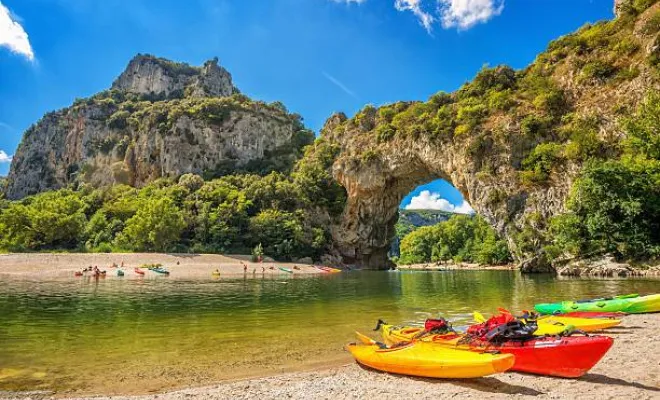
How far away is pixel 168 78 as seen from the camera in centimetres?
12531

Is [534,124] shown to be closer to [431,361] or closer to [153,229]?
[431,361]

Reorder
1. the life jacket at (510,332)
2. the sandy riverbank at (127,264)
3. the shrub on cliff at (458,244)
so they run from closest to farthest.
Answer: the life jacket at (510,332) → the sandy riverbank at (127,264) → the shrub on cliff at (458,244)

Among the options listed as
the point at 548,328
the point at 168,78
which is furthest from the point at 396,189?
the point at 168,78

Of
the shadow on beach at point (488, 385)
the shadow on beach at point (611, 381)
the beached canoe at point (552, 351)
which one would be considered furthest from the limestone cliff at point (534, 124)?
the shadow on beach at point (488, 385)

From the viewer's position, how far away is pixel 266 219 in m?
59.2

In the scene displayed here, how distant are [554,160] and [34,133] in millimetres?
131294

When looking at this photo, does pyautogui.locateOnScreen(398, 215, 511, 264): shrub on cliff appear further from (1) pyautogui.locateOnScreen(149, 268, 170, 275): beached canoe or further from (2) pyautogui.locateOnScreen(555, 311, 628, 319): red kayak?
(2) pyautogui.locateOnScreen(555, 311, 628, 319): red kayak

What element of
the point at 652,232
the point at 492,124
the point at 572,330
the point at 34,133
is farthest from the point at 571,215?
the point at 34,133

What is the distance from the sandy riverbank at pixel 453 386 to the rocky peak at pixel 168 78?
122 meters

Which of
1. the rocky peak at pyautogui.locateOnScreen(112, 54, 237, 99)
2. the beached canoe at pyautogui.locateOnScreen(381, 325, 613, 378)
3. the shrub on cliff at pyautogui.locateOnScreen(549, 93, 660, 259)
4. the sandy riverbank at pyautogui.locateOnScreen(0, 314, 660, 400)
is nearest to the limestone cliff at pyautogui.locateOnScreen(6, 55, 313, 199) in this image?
the rocky peak at pyautogui.locateOnScreen(112, 54, 237, 99)

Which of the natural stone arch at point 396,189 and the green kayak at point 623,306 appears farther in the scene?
the natural stone arch at point 396,189

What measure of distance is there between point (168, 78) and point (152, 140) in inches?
1992

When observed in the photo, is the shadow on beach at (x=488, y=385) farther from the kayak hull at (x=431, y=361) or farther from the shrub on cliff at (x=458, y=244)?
the shrub on cliff at (x=458, y=244)

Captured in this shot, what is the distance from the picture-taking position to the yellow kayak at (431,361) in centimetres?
595
